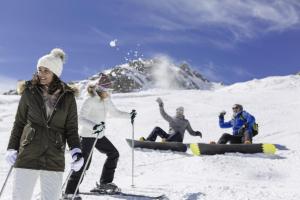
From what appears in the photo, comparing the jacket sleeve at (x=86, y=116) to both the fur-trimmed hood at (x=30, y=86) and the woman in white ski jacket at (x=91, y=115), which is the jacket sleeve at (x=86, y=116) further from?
the fur-trimmed hood at (x=30, y=86)

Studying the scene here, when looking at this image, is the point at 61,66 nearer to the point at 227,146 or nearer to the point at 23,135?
the point at 23,135

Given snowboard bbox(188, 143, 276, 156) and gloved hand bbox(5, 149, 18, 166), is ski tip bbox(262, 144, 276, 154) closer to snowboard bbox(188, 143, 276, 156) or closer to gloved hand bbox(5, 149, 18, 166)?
snowboard bbox(188, 143, 276, 156)

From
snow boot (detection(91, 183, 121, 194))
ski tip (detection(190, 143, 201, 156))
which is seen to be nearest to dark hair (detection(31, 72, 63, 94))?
snow boot (detection(91, 183, 121, 194))

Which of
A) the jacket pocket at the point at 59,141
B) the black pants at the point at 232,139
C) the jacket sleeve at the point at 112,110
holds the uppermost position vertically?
the black pants at the point at 232,139

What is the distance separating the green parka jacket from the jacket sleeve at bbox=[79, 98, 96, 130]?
263 centimetres

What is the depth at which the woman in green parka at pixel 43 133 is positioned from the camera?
16.5ft

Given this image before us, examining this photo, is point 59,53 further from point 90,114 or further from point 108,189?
point 108,189

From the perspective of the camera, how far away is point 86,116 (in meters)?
8.02

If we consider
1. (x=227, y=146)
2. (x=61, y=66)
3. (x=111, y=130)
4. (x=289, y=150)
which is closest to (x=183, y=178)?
(x=227, y=146)

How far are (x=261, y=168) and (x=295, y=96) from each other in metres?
20.0

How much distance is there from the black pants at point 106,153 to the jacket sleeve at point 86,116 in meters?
0.29

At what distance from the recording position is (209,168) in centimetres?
1130

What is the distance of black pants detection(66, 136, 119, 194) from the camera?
7824mm

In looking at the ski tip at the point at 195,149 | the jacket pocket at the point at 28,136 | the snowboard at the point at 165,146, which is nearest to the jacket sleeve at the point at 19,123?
the jacket pocket at the point at 28,136
